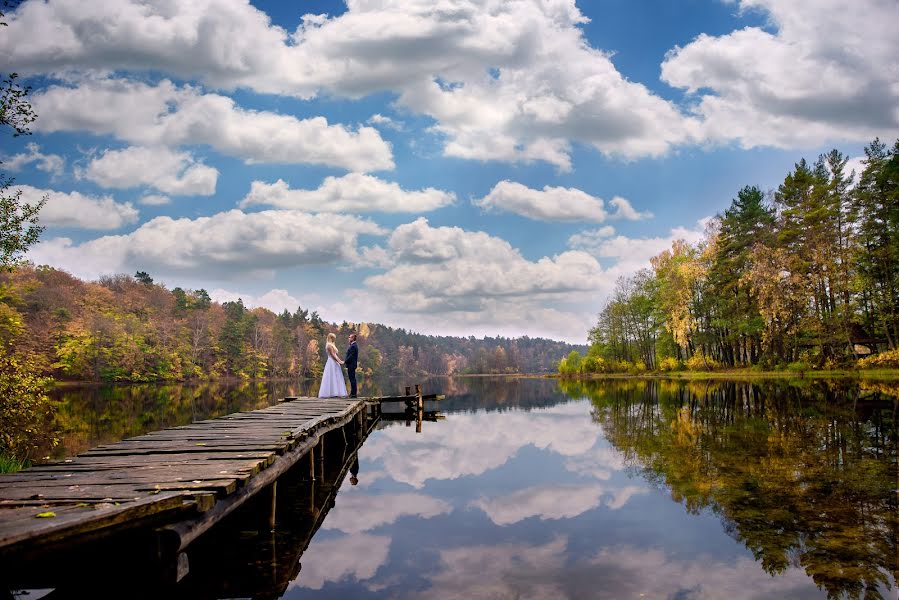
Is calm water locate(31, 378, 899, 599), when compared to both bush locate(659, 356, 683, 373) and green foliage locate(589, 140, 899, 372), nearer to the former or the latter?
green foliage locate(589, 140, 899, 372)

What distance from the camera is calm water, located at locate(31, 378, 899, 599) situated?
659 cm

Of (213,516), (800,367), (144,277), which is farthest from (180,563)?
(144,277)

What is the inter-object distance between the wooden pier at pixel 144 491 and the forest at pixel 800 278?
4514 centimetres

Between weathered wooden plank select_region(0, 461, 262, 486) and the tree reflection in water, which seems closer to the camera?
weathered wooden plank select_region(0, 461, 262, 486)

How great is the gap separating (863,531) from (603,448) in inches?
347

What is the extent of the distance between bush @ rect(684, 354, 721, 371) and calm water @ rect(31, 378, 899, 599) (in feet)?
140

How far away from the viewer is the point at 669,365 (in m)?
63.3

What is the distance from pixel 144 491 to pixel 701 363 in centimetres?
6120

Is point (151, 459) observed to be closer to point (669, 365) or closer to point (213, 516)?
point (213, 516)

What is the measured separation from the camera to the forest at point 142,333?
63188mm

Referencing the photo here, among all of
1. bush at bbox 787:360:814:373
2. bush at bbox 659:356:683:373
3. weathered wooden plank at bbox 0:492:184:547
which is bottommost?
bush at bbox 659:356:683:373

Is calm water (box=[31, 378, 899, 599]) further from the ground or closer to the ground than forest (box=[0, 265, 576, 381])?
closer to the ground

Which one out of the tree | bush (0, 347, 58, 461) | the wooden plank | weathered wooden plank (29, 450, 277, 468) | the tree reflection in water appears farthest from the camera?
the tree

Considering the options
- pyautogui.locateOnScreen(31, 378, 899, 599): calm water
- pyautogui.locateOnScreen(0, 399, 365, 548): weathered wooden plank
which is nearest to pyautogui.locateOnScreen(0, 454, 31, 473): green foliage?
pyautogui.locateOnScreen(0, 399, 365, 548): weathered wooden plank
